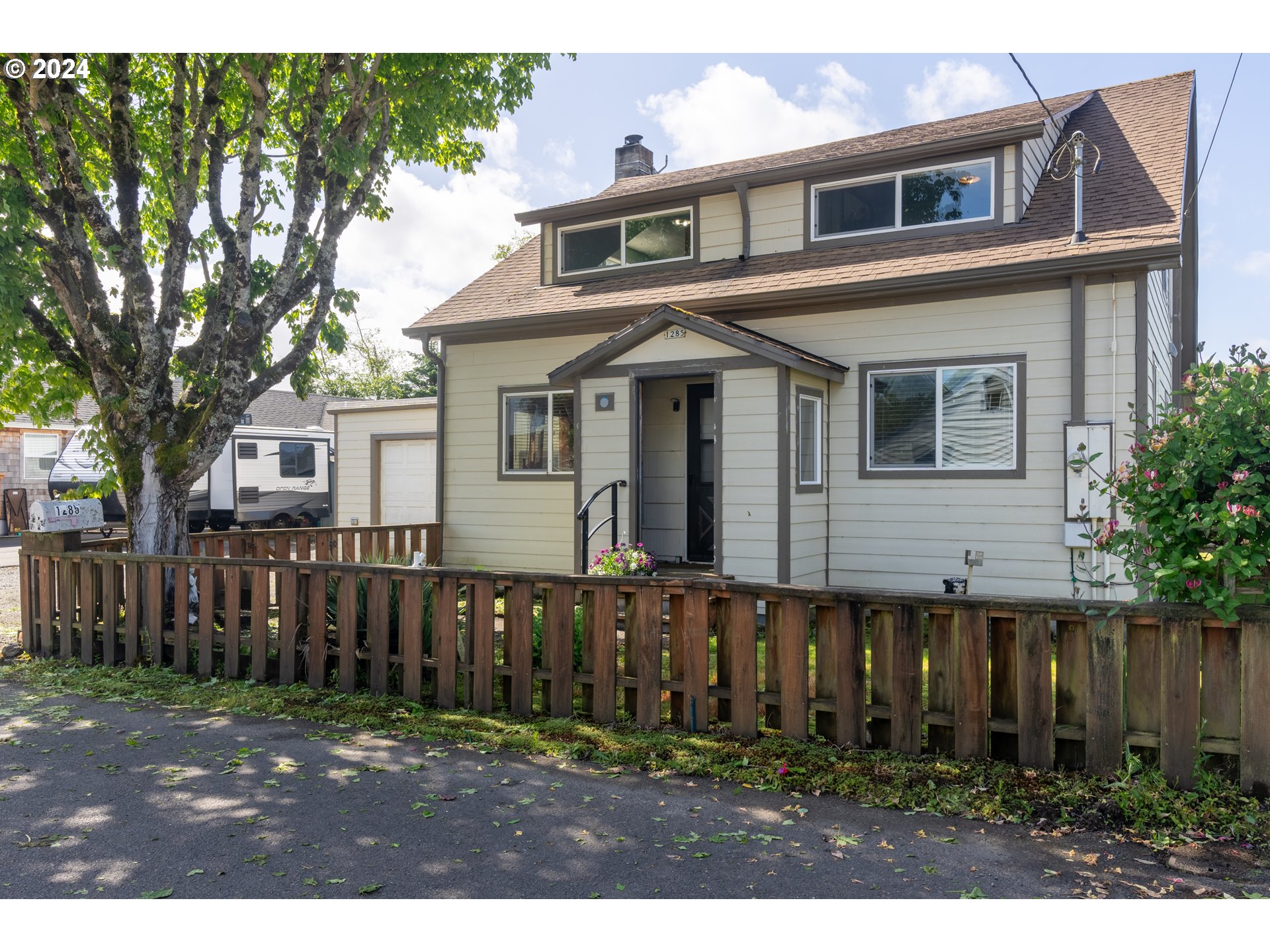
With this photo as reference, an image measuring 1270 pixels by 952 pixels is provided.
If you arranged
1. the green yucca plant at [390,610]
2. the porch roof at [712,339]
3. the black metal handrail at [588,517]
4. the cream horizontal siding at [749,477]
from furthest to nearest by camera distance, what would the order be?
the black metal handrail at [588,517], the cream horizontal siding at [749,477], the porch roof at [712,339], the green yucca plant at [390,610]

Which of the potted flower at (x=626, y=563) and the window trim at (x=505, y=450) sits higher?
the window trim at (x=505, y=450)

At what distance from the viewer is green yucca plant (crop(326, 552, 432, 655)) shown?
254 inches

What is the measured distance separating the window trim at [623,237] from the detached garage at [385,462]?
5113 mm

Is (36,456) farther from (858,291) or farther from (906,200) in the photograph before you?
(906,200)

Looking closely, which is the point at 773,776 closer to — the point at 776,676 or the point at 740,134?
the point at 776,676

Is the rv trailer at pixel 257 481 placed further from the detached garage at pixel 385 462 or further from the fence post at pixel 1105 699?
the fence post at pixel 1105 699

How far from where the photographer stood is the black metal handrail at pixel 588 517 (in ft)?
33.1

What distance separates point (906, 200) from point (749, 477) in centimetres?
406

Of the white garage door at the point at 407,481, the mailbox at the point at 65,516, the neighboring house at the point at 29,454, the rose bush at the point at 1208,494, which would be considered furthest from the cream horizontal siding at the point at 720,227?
the neighboring house at the point at 29,454

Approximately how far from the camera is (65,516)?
26.5ft

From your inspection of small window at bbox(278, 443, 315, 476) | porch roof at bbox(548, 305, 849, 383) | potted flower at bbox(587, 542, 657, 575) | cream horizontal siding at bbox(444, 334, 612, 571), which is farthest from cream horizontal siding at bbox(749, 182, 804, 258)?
small window at bbox(278, 443, 315, 476)

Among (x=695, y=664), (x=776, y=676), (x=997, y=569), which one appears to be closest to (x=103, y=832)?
(x=695, y=664)

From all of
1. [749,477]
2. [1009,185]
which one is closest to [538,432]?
[749,477]

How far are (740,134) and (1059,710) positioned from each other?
1231 centimetres
